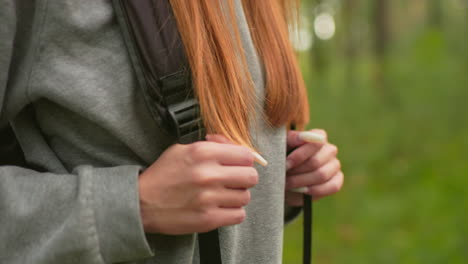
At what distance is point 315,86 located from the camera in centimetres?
1113

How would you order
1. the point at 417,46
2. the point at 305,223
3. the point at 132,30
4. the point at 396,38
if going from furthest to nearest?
the point at 396,38, the point at 417,46, the point at 305,223, the point at 132,30

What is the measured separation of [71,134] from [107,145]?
2.5 inches

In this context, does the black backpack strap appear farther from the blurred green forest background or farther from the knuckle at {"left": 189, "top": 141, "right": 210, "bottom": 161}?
the blurred green forest background

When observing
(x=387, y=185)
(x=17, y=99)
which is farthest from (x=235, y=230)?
(x=387, y=185)

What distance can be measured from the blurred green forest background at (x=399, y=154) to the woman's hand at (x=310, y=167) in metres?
0.30

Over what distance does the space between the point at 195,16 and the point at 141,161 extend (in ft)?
0.90

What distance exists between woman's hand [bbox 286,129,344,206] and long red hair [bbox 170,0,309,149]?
134 mm

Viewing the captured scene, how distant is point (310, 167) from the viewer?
1.16 metres

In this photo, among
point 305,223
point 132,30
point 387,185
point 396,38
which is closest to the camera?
point 132,30

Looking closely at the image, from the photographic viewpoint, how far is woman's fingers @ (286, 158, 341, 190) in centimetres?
116

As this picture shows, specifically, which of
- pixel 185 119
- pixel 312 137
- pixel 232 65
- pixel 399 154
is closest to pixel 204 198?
pixel 185 119

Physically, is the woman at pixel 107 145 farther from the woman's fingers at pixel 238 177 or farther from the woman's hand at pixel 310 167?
the woman's hand at pixel 310 167

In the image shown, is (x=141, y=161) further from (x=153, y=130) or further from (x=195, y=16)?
(x=195, y=16)

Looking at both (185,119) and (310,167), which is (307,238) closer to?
(310,167)
